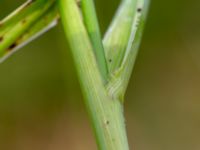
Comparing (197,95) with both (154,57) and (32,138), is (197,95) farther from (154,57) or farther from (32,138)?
(32,138)

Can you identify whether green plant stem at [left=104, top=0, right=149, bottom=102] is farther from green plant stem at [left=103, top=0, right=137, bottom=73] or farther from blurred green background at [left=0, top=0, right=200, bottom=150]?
blurred green background at [left=0, top=0, right=200, bottom=150]

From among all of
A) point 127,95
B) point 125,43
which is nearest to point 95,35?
point 125,43

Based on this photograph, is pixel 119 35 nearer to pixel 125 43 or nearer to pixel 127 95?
pixel 125 43

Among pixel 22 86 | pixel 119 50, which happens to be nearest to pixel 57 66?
pixel 22 86

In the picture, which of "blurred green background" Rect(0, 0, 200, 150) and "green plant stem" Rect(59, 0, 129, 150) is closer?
"green plant stem" Rect(59, 0, 129, 150)

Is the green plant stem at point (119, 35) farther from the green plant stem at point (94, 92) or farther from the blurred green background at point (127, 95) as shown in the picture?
the blurred green background at point (127, 95)

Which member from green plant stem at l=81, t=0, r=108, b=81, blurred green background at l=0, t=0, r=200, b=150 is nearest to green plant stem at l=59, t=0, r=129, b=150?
green plant stem at l=81, t=0, r=108, b=81
